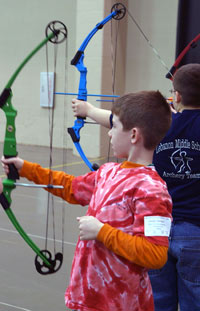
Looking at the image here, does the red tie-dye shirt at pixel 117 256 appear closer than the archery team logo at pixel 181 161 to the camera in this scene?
Yes

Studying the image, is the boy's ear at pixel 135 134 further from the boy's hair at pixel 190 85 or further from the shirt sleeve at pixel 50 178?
the boy's hair at pixel 190 85

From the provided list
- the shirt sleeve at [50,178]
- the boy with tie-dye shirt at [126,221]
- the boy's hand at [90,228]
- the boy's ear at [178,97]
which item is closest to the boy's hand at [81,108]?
the boy's ear at [178,97]

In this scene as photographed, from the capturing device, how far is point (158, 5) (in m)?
6.26

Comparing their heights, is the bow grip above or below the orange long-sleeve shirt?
above

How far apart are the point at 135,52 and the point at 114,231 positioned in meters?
5.71

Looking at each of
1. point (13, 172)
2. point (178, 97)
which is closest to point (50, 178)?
point (13, 172)

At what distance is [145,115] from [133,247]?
302 mm

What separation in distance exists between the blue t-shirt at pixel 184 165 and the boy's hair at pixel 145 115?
0.30 meters

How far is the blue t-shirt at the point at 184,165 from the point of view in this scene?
1408mm

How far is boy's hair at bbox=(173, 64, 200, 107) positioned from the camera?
1.45 meters

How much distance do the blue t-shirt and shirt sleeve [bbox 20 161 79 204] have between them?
324 mm

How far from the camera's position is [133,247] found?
1.04m

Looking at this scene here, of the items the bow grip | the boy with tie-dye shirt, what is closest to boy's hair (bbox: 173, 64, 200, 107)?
the boy with tie-dye shirt

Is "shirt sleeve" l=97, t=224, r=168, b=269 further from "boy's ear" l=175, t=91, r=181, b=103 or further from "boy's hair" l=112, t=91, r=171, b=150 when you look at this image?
"boy's ear" l=175, t=91, r=181, b=103
